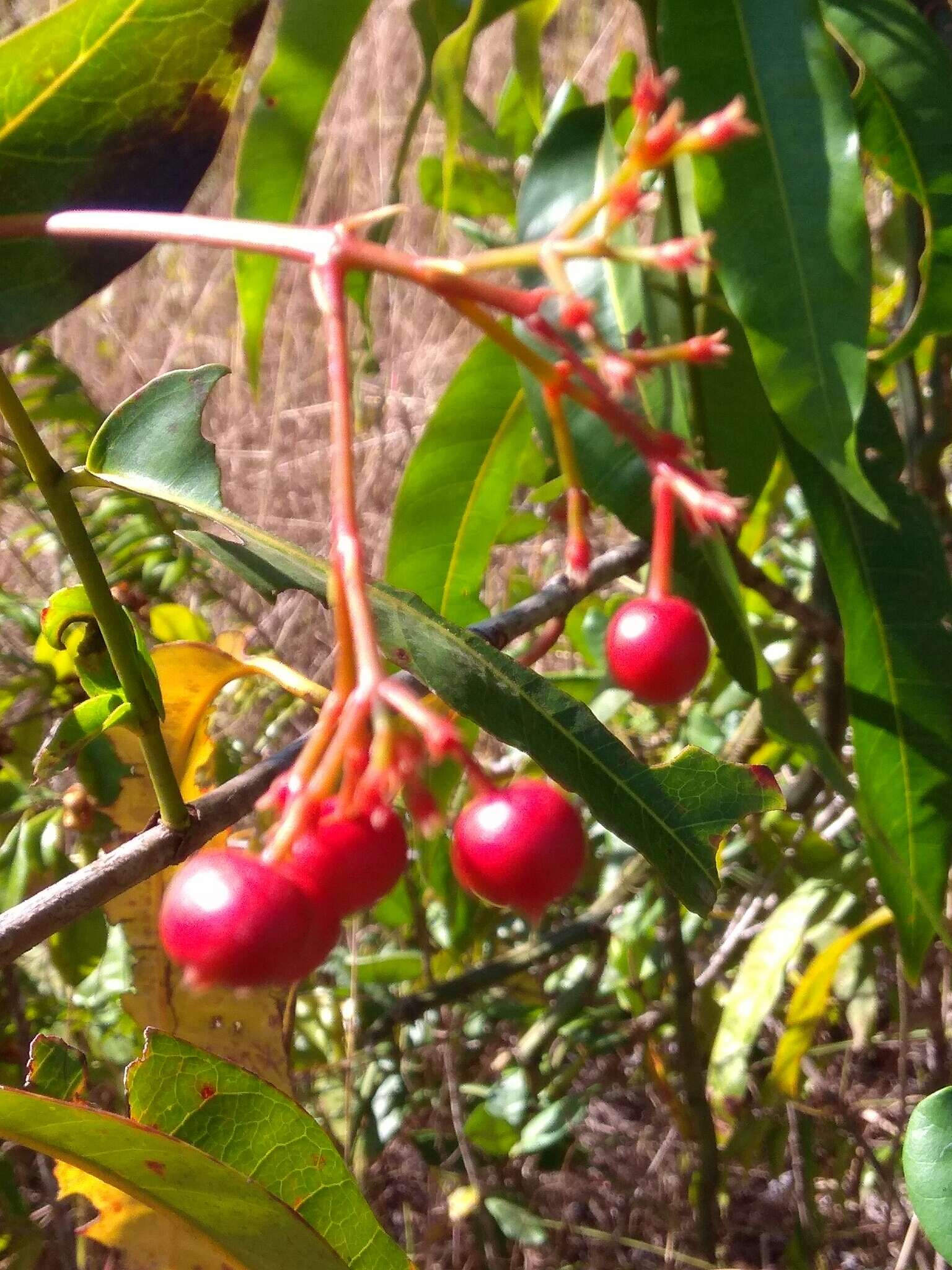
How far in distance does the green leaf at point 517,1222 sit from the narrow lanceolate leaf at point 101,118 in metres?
1.44

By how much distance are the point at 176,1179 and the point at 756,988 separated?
1014 mm

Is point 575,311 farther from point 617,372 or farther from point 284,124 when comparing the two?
point 284,124

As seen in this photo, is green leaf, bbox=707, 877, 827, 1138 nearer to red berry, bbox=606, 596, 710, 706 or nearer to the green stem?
red berry, bbox=606, 596, 710, 706

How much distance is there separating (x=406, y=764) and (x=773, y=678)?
51 centimetres

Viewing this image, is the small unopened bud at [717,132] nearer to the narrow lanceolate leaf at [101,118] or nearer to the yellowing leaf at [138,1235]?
the narrow lanceolate leaf at [101,118]

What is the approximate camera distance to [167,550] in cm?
177

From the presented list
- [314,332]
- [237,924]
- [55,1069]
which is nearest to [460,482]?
[55,1069]

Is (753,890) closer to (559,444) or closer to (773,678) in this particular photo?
(773,678)

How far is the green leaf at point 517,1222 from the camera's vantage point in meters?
1.56

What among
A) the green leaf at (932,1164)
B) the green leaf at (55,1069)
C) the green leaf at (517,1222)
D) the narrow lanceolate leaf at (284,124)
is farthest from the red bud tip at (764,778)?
the green leaf at (517,1222)

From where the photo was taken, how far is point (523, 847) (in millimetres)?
471

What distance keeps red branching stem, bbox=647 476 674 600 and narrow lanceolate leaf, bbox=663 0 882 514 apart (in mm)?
158

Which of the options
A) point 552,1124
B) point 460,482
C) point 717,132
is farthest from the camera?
point 552,1124

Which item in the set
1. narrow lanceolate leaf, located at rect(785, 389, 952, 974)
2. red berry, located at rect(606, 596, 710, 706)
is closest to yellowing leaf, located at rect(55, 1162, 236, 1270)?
red berry, located at rect(606, 596, 710, 706)
